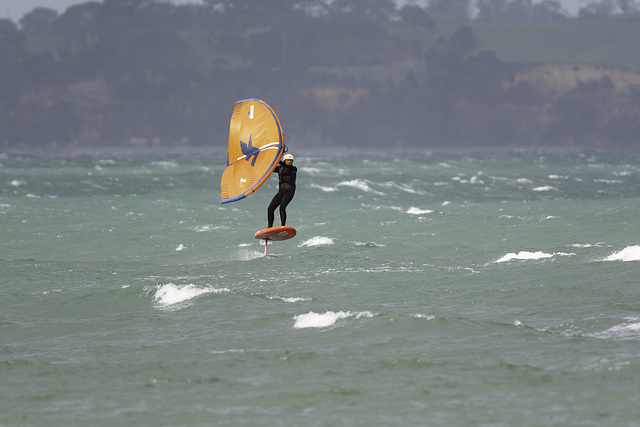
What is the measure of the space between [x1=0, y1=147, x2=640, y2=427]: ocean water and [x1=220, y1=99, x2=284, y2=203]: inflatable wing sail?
2283mm

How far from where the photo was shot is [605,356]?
13.9 meters

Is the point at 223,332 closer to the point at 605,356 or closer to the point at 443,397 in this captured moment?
the point at 443,397

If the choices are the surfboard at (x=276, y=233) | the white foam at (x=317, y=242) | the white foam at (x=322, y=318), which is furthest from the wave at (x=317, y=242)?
the white foam at (x=322, y=318)

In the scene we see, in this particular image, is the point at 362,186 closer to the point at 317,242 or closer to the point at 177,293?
the point at 317,242

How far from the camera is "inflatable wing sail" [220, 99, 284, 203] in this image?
20812 mm

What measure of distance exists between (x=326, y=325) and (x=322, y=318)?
1.23ft

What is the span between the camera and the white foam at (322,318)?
16.8 m

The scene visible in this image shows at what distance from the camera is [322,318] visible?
17.1m

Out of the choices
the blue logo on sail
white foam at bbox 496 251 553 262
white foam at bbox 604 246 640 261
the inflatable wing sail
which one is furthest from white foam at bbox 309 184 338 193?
the blue logo on sail

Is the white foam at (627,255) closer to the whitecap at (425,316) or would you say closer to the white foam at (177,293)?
the whitecap at (425,316)

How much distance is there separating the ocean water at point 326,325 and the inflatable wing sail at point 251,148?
2283 millimetres

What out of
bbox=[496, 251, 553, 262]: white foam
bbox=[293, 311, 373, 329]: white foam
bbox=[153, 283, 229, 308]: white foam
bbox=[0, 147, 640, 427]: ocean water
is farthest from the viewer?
bbox=[496, 251, 553, 262]: white foam

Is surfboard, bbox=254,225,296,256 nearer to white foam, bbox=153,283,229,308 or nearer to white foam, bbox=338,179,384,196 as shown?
white foam, bbox=153,283,229,308

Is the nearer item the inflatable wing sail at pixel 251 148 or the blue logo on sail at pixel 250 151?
the inflatable wing sail at pixel 251 148
